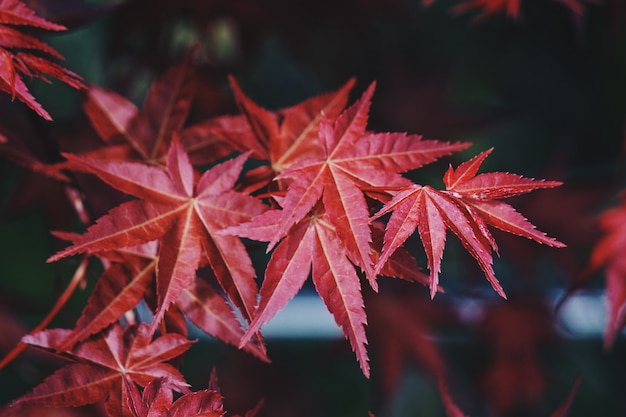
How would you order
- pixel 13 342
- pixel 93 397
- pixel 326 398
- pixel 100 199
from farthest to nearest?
pixel 326 398 → pixel 13 342 → pixel 100 199 → pixel 93 397

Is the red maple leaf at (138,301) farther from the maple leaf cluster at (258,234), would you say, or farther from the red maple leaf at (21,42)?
the red maple leaf at (21,42)

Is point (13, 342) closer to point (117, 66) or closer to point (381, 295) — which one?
point (117, 66)

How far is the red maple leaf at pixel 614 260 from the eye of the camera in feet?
2.41

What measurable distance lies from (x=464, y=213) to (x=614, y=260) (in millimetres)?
492

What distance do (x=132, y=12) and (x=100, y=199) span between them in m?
0.45

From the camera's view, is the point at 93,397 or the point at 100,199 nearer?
the point at 93,397

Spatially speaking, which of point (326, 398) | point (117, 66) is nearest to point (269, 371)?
point (326, 398)

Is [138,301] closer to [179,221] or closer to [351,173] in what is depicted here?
[179,221]

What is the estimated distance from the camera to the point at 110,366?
0.47 m

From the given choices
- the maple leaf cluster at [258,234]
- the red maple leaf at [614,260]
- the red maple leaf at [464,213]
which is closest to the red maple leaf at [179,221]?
the maple leaf cluster at [258,234]

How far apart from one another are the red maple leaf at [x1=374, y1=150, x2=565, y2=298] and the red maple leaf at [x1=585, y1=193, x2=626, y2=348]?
0.40 metres

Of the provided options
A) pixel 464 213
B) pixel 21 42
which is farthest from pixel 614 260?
pixel 21 42

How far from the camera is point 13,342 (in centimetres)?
87

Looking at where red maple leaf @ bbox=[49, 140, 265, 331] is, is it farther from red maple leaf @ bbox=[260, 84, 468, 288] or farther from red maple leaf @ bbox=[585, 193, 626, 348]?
red maple leaf @ bbox=[585, 193, 626, 348]
